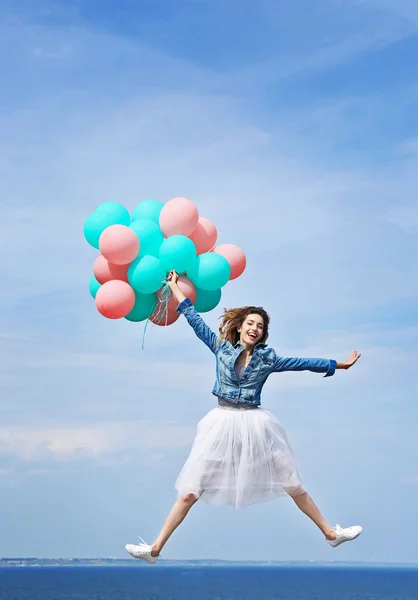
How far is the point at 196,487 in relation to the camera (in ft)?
25.9

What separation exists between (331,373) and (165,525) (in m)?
1.81

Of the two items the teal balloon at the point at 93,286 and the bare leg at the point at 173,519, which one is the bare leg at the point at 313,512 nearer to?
the bare leg at the point at 173,519

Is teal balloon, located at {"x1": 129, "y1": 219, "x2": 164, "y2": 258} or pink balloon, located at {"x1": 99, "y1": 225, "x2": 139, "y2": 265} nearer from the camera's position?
pink balloon, located at {"x1": 99, "y1": 225, "x2": 139, "y2": 265}

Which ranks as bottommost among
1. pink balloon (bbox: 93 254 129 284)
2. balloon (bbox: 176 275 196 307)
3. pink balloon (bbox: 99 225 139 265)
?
balloon (bbox: 176 275 196 307)

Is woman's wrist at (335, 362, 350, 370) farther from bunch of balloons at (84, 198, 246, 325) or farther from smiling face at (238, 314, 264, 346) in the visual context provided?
bunch of balloons at (84, 198, 246, 325)

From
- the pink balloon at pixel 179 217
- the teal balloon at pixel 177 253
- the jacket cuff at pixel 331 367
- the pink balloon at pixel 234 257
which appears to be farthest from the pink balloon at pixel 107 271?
the jacket cuff at pixel 331 367

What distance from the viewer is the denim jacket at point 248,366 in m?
8.02

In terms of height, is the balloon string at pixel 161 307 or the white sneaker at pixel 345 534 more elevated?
the balloon string at pixel 161 307

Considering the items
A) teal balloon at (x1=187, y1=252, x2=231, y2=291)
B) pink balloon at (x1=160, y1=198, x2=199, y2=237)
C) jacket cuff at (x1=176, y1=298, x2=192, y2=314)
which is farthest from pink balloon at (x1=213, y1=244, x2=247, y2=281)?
jacket cuff at (x1=176, y1=298, x2=192, y2=314)

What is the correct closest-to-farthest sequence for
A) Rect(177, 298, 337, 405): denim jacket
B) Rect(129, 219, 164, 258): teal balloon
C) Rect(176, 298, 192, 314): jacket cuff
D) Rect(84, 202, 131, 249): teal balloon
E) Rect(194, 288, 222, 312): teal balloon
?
Rect(177, 298, 337, 405): denim jacket
Rect(176, 298, 192, 314): jacket cuff
Rect(129, 219, 164, 258): teal balloon
Rect(84, 202, 131, 249): teal balloon
Rect(194, 288, 222, 312): teal balloon

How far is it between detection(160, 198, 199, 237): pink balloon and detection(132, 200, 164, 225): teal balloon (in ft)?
0.38

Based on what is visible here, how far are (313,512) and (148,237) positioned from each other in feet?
8.73

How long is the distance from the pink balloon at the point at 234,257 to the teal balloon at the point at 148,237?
64cm

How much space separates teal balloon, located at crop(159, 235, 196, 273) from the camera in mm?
8312
